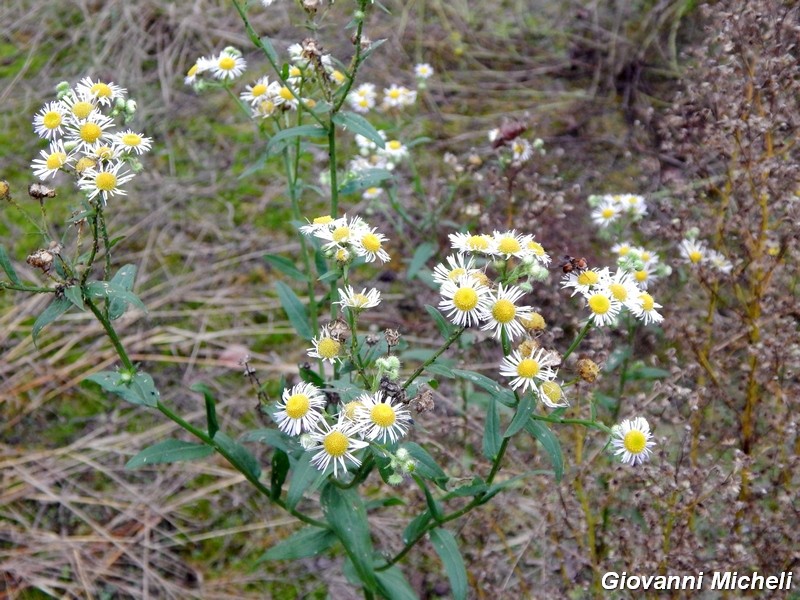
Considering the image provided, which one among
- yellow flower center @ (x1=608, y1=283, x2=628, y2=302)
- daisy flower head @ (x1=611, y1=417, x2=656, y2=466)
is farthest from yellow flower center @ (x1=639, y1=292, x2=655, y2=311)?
daisy flower head @ (x1=611, y1=417, x2=656, y2=466)

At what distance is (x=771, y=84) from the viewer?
6.32ft

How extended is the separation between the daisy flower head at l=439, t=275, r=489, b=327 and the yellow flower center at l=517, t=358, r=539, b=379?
0.12 meters

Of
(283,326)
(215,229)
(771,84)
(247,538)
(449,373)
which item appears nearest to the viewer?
(449,373)

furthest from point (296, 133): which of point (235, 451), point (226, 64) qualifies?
point (235, 451)

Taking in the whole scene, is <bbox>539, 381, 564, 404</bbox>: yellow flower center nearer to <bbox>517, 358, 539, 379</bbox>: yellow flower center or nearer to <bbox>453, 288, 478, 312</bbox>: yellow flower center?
<bbox>517, 358, 539, 379</bbox>: yellow flower center

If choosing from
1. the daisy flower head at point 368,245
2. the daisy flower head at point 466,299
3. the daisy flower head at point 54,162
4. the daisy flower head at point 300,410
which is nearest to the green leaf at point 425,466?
the daisy flower head at point 300,410

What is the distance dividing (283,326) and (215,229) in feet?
2.31

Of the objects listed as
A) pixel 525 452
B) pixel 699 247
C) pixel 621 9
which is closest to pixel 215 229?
pixel 525 452

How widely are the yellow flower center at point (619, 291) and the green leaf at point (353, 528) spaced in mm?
Result: 788

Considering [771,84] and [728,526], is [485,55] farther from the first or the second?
[728,526]

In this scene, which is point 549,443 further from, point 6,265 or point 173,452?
point 6,265

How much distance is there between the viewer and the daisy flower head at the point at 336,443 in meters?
1.44

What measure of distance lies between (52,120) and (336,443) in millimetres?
995

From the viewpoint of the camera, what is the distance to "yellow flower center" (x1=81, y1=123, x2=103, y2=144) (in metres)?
1.61
